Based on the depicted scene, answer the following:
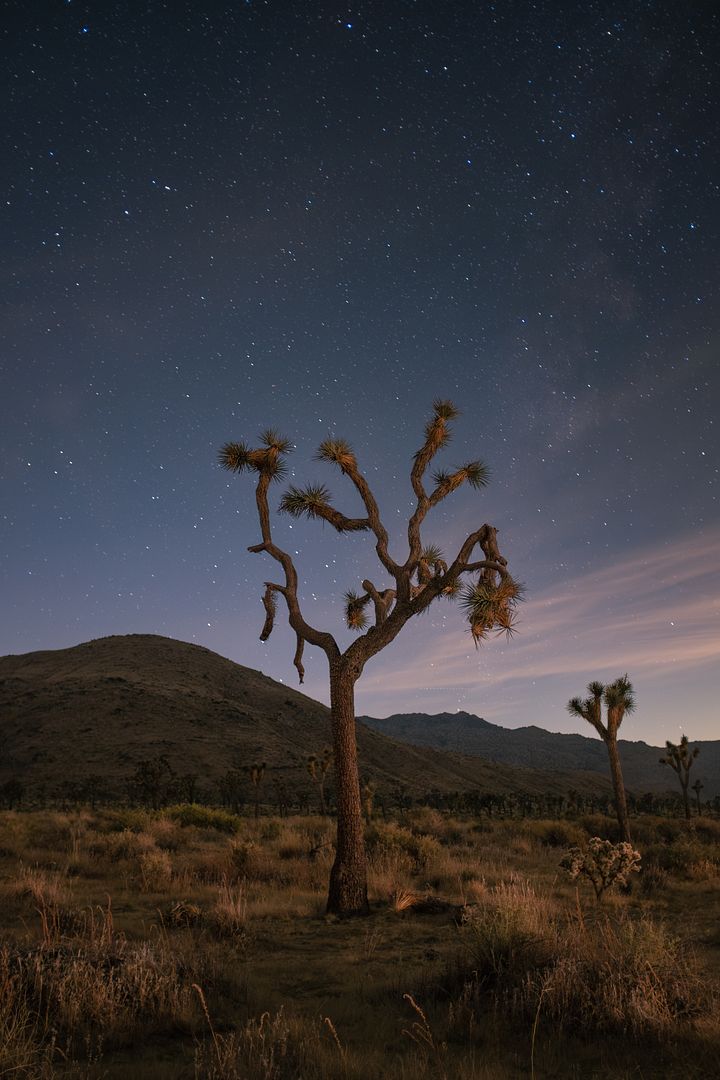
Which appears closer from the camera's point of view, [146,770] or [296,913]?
[296,913]

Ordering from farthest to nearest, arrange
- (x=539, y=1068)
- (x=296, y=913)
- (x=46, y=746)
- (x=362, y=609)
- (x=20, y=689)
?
1. (x=20, y=689)
2. (x=46, y=746)
3. (x=362, y=609)
4. (x=296, y=913)
5. (x=539, y=1068)

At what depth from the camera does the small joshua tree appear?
12352 mm

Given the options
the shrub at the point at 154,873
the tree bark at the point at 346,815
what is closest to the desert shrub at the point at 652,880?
Result: the tree bark at the point at 346,815

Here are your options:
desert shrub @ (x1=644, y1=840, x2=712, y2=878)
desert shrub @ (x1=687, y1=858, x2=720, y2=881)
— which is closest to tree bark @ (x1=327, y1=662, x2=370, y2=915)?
desert shrub @ (x1=687, y1=858, x2=720, y2=881)

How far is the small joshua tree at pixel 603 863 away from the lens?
12352 millimetres

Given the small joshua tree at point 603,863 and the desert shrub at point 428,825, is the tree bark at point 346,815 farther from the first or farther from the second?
the desert shrub at point 428,825

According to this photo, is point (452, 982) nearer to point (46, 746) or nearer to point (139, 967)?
point (139, 967)

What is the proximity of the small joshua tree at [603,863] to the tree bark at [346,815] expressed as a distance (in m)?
4.47

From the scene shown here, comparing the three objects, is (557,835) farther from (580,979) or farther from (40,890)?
(580,979)

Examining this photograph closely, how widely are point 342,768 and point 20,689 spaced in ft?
302

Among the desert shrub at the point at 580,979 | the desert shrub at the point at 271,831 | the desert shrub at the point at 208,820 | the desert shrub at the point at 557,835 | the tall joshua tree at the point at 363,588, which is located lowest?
the desert shrub at the point at 557,835

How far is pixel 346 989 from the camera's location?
6.30 meters

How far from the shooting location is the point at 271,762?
238ft

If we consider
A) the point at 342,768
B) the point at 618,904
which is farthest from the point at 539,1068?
the point at 618,904
